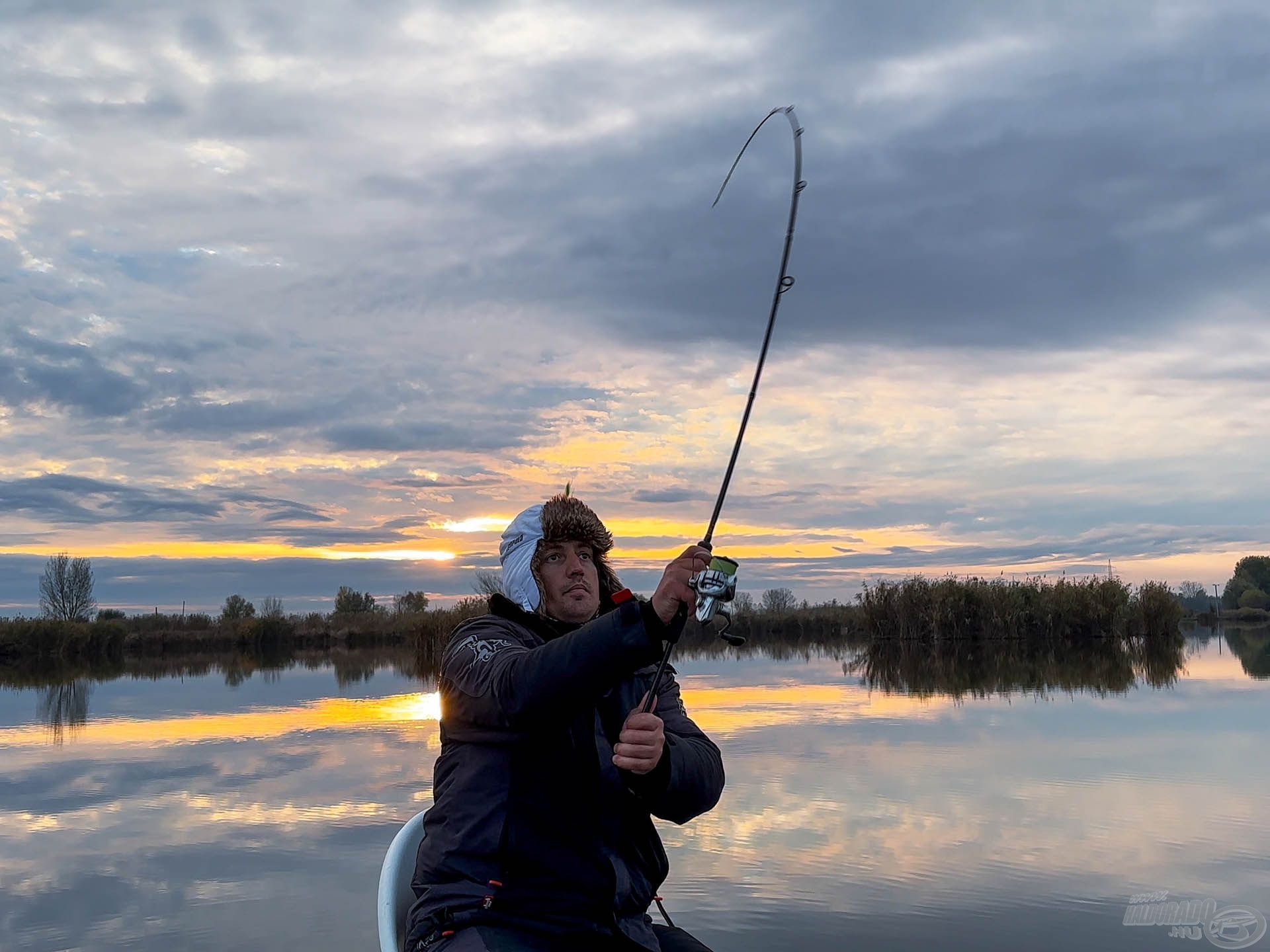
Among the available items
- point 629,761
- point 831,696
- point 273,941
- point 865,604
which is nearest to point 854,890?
point 273,941

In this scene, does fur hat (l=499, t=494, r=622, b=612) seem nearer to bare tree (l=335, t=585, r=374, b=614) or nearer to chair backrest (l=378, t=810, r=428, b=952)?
chair backrest (l=378, t=810, r=428, b=952)

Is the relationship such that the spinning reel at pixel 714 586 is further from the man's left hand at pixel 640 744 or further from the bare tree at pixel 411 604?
Result: the bare tree at pixel 411 604

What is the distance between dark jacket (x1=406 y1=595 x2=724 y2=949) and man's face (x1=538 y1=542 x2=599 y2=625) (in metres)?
0.23

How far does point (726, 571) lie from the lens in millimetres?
2037

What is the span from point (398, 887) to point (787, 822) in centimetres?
355

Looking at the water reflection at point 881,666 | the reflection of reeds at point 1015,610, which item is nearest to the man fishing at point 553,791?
the water reflection at point 881,666

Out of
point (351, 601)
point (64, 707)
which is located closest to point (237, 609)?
point (351, 601)

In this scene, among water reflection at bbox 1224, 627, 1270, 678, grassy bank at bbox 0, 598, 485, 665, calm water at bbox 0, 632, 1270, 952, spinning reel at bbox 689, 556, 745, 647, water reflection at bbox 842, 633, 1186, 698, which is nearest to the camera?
spinning reel at bbox 689, 556, 745, 647

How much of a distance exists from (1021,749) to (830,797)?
7.31 feet

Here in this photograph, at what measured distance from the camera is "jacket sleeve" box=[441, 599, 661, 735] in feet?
6.66

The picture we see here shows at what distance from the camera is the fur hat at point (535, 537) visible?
8.23 feet

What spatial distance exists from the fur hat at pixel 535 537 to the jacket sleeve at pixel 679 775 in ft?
1.33

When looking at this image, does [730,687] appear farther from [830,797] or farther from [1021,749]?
[830,797]

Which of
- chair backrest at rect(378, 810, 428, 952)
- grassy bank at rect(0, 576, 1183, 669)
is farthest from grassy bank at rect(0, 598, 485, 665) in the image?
chair backrest at rect(378, 810, 428, 952)
